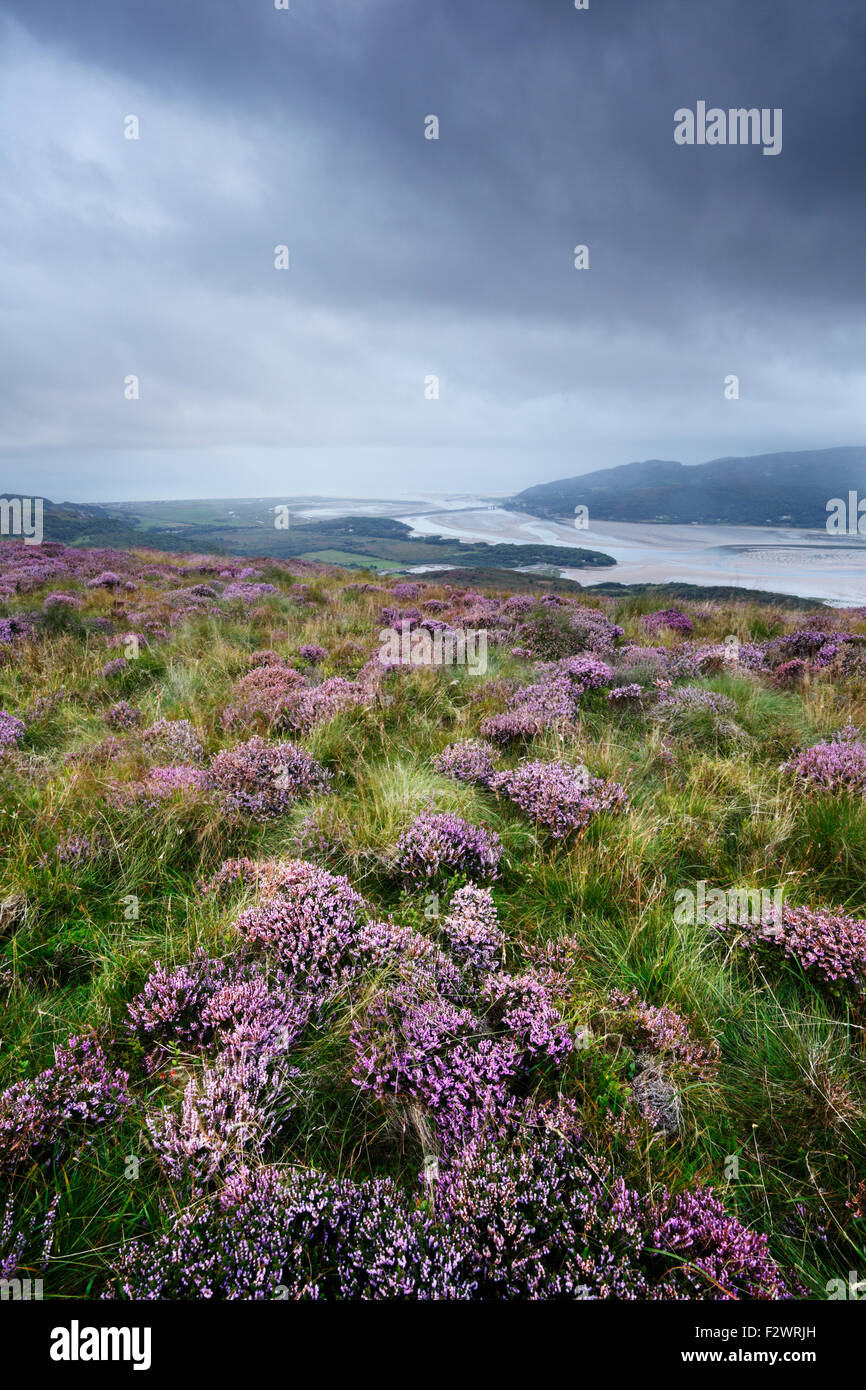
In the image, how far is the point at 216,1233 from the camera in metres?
1.70

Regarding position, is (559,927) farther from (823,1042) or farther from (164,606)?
(164,606)

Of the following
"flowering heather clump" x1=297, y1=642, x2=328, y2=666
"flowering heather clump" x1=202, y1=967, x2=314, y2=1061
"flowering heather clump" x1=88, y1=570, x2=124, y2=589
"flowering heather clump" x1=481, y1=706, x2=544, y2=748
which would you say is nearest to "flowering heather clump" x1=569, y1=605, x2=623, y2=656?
"flowering heather clump" x1=481, y1=706, x2=544, y2=748

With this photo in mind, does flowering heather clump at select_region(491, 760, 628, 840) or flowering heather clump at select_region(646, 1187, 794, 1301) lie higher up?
flowering heather clump at select_region(491, 760, 628, 840)

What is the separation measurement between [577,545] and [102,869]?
13838cm

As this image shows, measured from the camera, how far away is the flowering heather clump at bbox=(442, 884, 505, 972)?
2779mm

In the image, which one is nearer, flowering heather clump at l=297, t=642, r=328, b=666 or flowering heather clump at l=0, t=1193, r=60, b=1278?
flowering heather clump at l=0, t=1193, r=60, b=1278

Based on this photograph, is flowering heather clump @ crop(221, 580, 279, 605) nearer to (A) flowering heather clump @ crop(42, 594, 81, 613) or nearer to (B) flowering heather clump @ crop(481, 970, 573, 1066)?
(A) flowering heather clump @ crop(42, 594, 81, 613)

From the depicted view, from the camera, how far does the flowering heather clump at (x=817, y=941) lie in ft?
8.80

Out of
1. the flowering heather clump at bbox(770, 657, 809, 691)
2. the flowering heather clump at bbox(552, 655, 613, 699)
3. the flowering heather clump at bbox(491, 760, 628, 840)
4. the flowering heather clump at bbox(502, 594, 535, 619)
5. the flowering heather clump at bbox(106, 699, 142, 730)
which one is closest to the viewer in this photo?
the flowering heather clump at bbox(491, 760, 628, 840)

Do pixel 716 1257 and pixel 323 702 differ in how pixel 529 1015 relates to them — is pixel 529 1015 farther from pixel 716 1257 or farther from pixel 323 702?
pixel 323 702

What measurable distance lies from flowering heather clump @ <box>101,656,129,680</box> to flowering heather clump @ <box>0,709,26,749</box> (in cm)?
169

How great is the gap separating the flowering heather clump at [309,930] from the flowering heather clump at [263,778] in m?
1.23
